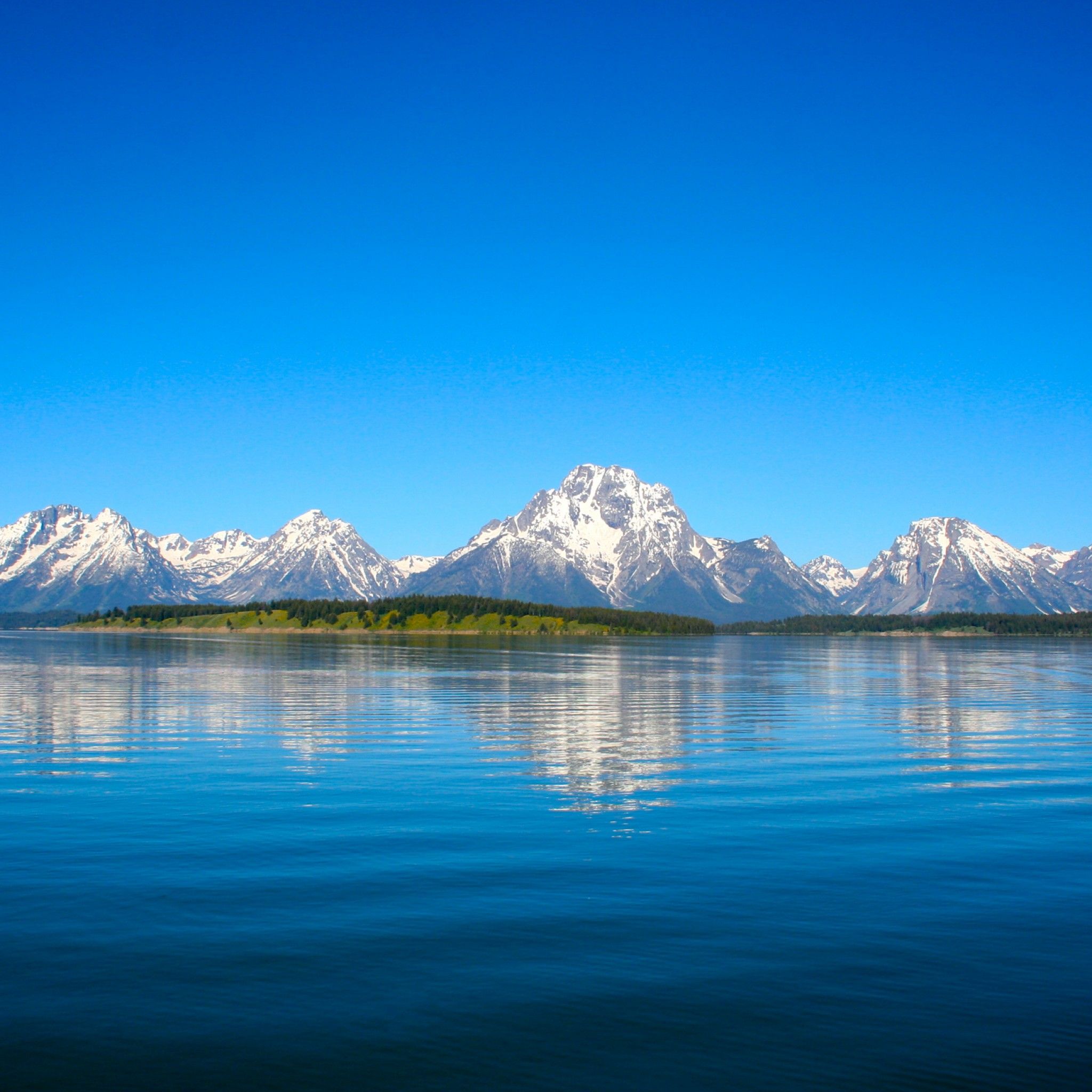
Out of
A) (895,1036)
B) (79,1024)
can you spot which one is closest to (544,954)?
(895,1036)

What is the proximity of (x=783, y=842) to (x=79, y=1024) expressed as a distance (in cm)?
1845

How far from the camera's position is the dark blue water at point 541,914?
14125mm

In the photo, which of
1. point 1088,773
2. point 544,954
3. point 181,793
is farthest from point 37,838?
point 1088,773

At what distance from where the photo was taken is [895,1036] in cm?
1481

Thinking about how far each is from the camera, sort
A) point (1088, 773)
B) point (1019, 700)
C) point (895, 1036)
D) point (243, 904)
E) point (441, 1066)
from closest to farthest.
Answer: point (441, 1066) → point (895, 1036) → point (243, 904) → point (1088, 773) → point (1019, 700)

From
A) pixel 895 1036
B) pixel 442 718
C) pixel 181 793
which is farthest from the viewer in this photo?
pixel 442 718

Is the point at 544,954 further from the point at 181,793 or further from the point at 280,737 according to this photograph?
the point at 280,737

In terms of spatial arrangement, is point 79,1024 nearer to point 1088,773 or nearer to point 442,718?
point 1088,773

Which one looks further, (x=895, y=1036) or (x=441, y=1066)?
(x=895, y=1036)

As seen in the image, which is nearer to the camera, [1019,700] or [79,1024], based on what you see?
[79,1024]

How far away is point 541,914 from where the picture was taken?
2027 cm

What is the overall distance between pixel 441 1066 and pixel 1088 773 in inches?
1465

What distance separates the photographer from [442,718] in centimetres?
6147

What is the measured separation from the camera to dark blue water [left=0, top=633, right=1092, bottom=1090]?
46.3ft
